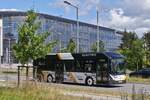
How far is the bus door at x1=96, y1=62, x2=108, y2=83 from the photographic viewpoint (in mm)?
35625

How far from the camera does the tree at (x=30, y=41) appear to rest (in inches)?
1303

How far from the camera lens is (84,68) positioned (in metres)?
37.6

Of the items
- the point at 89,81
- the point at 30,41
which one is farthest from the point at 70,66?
the point at 30,41

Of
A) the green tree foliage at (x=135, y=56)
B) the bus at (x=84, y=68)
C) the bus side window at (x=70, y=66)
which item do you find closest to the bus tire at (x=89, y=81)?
the bus at (x=84, y=68)

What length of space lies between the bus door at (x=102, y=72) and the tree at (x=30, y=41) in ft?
16.1

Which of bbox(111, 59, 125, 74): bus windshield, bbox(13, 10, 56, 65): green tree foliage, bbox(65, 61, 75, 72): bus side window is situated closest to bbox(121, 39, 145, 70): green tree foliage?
bbox(65, 61, 75, 72): bus side window

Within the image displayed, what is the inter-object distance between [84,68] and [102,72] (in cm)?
224

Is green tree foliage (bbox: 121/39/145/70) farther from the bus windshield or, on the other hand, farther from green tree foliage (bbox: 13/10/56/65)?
green tree foliage (bbox: 13/10/56/65)

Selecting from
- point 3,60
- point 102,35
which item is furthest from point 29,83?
point 102,35

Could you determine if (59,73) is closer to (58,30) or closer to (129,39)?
(129,39)

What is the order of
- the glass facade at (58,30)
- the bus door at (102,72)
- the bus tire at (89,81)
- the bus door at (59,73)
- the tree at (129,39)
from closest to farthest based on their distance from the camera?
1. the bus door at (102,72)
2. the bus tire at (89,81)
3. the bus door at (59,73)
4. the tree at (129,39)
5. the glass facade at (58,30)

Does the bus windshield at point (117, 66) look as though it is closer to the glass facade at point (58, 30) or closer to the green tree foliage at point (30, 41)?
the green tree foliage at point (30, 41)

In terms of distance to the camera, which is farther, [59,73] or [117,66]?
[59,73]

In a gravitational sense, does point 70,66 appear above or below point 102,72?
above
